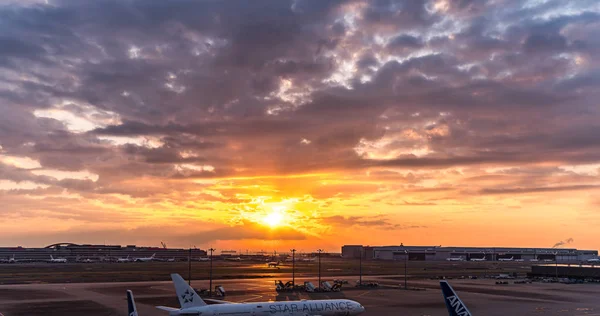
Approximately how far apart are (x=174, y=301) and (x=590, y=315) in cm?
7369

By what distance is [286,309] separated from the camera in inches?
2603

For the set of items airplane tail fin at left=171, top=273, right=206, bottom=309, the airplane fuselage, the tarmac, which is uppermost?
airplane tail fin at left=171, top=273, right=206, bottom=309

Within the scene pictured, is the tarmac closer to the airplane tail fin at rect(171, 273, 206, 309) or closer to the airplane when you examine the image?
the airplane

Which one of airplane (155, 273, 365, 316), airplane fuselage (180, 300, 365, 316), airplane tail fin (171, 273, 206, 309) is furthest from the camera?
airplane fuselage (180, 300, 365, 316)

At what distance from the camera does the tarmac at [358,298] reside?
88.4m

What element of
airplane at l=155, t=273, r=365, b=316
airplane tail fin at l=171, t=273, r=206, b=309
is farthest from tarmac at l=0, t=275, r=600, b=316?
airplane tail fin at l=171, t=273, r=206, b=309

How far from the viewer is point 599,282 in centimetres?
15788

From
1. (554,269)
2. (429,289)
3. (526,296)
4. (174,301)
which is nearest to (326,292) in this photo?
(429,289)

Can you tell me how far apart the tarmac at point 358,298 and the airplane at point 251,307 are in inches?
620

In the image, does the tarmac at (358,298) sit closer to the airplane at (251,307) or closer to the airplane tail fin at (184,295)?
the airplane at (251,307)

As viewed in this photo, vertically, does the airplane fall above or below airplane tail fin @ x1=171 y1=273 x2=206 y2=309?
below

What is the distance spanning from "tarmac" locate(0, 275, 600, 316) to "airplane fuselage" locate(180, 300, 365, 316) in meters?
14.6

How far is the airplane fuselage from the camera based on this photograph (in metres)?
61.5

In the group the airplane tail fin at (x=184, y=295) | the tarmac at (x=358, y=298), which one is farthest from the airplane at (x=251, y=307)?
the tarmac at (x=358, y=298)
